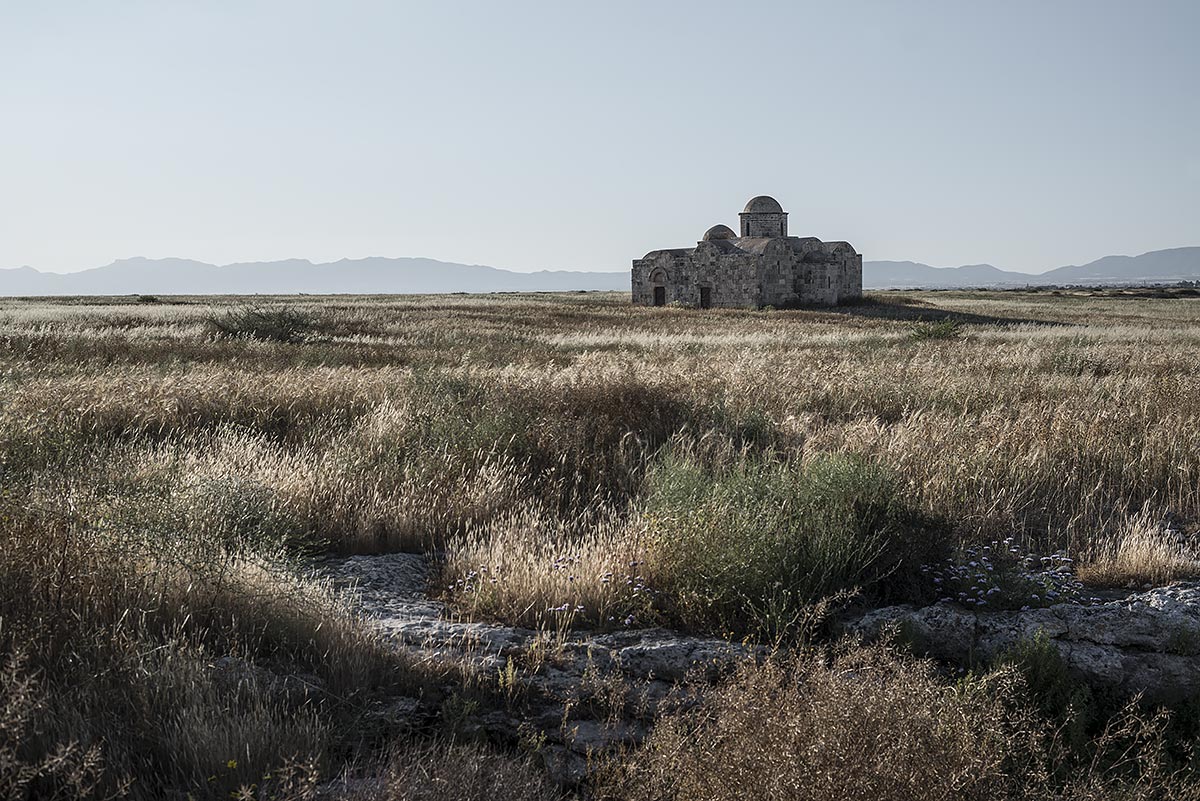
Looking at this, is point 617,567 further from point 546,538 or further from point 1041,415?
point 1041,415

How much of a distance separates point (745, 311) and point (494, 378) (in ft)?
125

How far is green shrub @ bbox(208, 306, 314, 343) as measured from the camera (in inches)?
897

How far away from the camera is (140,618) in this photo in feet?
10.8

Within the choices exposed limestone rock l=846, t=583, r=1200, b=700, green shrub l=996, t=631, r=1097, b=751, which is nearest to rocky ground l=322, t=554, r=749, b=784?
exposed limestone rock l=846, t=583, r=1200, b=700

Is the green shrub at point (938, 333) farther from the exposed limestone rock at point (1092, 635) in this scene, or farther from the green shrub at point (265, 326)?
the exposed limestone rock at point (1092, 635)

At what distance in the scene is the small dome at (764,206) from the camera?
5953cm

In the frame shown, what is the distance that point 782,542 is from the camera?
14.5 feet

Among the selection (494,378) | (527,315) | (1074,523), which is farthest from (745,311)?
(1074,523)

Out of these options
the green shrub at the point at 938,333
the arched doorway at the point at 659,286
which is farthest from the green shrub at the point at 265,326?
the arched doorway at the point at 659,286

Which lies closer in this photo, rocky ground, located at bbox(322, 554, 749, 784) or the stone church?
rocky ground, located at bbox(322, 554, 749, 784)

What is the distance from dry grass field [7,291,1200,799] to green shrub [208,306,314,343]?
11.2 m

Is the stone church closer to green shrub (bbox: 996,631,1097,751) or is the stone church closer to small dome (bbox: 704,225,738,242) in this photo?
small dome (bbox: 704,225,738,242)

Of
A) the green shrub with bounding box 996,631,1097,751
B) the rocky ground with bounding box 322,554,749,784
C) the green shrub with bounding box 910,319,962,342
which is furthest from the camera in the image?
the green shrub with bounding box 910,319,962,342

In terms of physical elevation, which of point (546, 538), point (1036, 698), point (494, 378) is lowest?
point (1036, 698)
